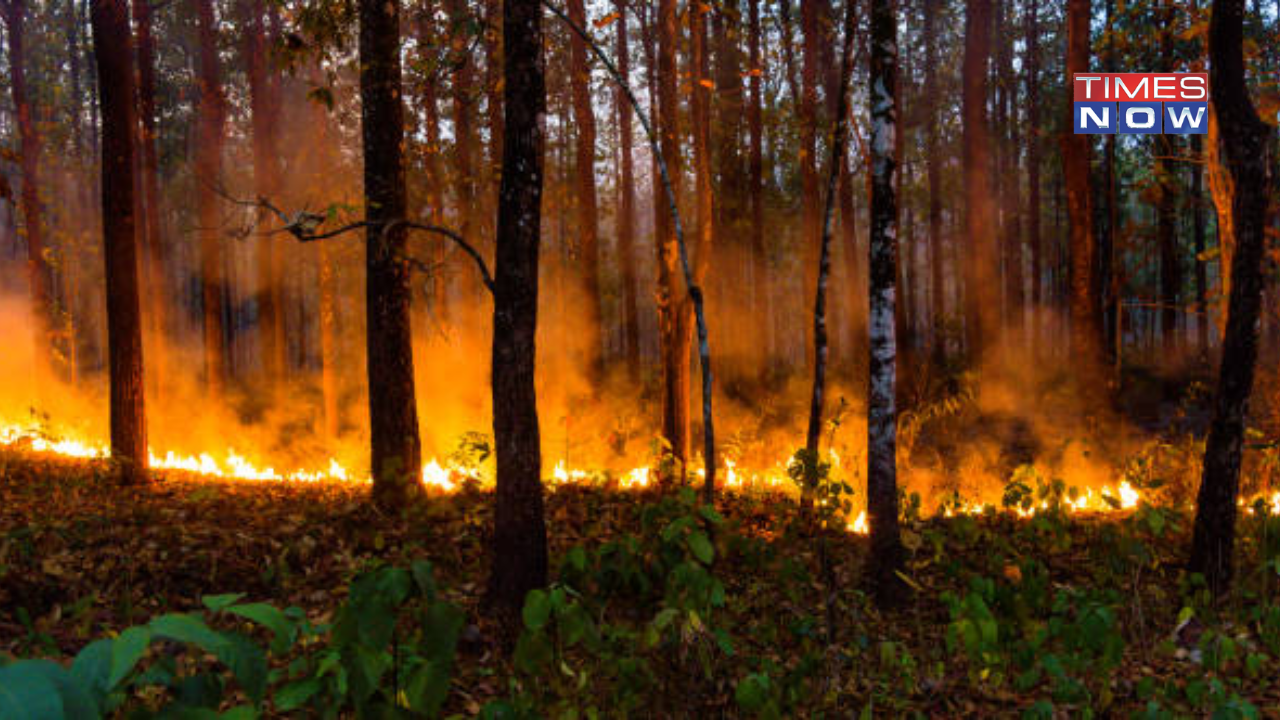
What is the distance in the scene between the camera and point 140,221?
21.2m

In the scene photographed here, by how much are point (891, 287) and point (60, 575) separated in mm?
6588

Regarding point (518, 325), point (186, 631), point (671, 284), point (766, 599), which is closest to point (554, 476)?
point (671, 284)

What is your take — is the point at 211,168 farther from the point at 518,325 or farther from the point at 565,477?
the point at 518,325

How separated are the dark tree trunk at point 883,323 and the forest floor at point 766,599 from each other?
24cm

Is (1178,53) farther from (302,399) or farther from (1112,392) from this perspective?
(302,399)

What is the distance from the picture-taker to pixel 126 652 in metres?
1.21

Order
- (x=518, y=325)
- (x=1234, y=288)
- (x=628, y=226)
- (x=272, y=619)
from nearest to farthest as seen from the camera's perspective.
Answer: (x=272, y=619) → (x=518, y=325) → (x=1234, y=288) → (x=628, y=226)

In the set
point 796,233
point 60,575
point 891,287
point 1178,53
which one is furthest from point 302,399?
point 1178,53

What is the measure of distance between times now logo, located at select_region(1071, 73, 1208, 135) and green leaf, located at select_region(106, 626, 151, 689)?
13.7m

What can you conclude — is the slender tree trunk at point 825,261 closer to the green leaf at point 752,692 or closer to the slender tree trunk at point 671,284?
the slender tree trunk at point 671,284

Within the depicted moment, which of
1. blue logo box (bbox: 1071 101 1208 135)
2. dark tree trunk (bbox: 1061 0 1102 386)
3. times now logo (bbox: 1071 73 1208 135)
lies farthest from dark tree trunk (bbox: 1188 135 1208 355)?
→ dark tree trunk (bbox: 1061 0 1102 386)

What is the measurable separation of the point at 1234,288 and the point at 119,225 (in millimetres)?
11694

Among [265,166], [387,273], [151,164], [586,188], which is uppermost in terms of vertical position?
[151,164]

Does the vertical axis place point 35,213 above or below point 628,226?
below
